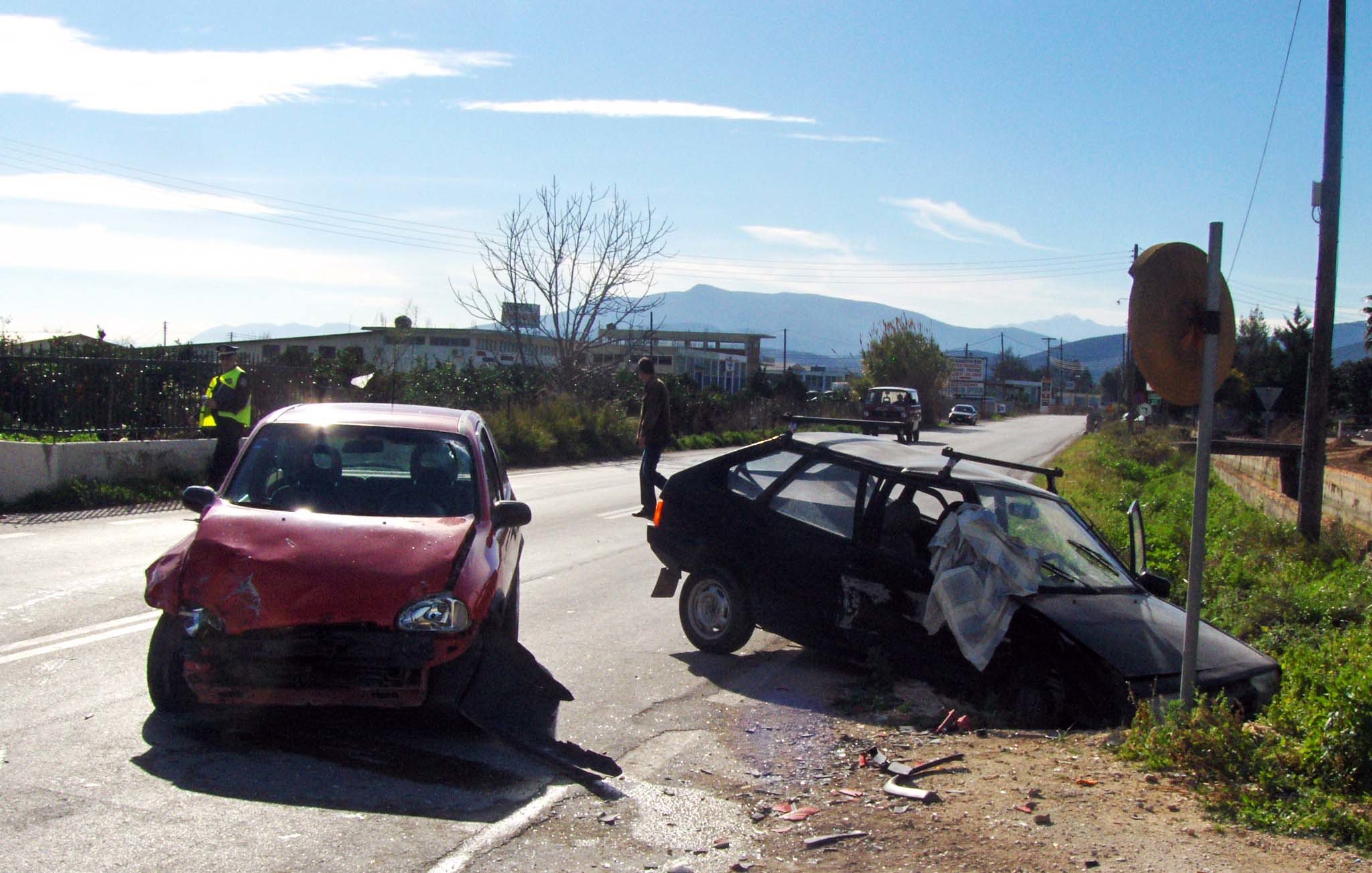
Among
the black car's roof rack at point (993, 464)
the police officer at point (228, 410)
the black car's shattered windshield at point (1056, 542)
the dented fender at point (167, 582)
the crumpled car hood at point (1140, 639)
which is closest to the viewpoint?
the dented fender at point (167, 582)

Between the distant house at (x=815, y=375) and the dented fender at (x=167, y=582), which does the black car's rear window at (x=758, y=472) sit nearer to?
the dented fender at (x=167, y=582)

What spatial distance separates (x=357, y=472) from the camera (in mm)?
6551

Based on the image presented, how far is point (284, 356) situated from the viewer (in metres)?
36.7

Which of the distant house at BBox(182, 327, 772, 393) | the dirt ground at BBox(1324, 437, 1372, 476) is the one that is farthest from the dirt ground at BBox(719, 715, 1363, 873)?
the dirt ground at BBox(1324, 437, 1372, 476)

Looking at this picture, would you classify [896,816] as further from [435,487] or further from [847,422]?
[847,422]

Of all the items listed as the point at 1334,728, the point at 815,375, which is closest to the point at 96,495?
the point at 1334,728

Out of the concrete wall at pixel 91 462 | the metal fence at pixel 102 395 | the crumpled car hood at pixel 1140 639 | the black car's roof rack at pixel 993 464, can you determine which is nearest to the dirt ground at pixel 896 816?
the crumpled car hood at pixel 1140 639

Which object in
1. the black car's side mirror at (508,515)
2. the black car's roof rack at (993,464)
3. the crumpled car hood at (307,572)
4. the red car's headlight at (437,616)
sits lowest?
the red car's headlight at (437,616)

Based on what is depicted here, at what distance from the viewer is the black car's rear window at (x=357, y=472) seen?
6.19 m

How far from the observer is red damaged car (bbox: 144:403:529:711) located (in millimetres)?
5020

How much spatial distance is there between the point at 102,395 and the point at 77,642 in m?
9.84

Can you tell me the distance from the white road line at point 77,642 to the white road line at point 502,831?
365cm

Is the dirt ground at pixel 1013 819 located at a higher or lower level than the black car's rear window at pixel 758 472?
lower

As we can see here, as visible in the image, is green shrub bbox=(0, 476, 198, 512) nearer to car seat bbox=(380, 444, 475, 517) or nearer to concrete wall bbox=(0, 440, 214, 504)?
concrete wall bbox=(0, 440, 214, 504)
